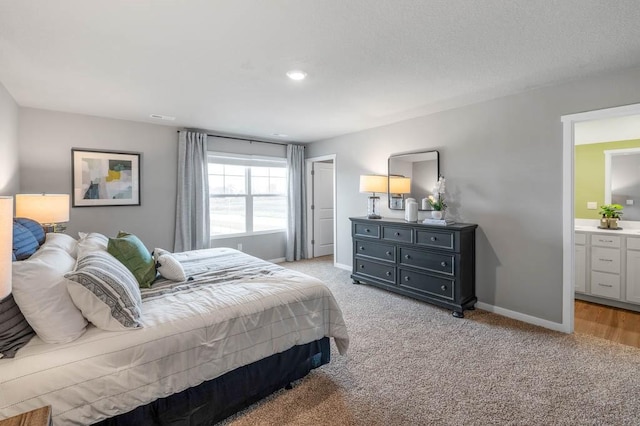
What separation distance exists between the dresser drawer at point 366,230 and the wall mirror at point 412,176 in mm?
583

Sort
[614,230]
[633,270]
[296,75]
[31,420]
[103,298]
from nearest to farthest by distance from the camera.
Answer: [31,420]
[103,298]
[296,75]
[633,270]
[614,230]

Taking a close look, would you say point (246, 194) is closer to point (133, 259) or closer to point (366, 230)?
point (366, 230)

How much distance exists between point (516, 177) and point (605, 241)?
5.25 feet

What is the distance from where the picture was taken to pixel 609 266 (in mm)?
3613

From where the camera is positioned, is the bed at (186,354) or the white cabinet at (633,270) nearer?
the bed at (186,354)

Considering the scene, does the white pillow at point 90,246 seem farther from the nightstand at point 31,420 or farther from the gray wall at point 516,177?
the gray wall at point 516,177

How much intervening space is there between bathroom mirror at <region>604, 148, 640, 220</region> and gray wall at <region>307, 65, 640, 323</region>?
198 cm

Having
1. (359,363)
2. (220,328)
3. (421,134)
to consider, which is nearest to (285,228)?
(421,134)

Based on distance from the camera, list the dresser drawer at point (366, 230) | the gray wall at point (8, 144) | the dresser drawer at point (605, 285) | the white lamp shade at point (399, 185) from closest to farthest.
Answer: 1. the gray wall at point (8, 144)
2. the dresser drawer at point (605, 285)
3. the dresser drawer at point (366, 230)
4. the white lamp shade at point (399, 185)

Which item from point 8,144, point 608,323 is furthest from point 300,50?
point 608,323

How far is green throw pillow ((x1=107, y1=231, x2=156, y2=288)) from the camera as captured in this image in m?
2.21

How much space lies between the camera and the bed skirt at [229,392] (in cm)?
155

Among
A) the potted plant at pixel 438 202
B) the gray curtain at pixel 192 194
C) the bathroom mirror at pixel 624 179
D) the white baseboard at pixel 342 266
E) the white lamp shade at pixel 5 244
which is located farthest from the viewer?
Result: the white baseboard at pixel 342 266

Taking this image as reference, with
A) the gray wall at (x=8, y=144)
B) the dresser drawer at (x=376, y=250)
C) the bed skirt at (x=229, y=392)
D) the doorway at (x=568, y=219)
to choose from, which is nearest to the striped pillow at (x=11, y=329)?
the bed skirt at (x=229, y=392)
